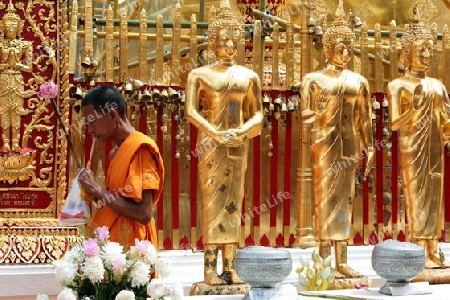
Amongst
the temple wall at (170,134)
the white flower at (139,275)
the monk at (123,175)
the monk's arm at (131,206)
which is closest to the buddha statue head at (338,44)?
the temple wall at (170,134)

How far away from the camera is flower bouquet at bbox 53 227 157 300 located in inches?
120

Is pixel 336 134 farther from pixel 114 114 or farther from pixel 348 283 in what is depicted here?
pixel 114 114


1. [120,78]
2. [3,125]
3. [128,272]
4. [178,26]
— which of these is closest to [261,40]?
[178,26]

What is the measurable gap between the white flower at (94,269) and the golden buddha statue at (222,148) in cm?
248

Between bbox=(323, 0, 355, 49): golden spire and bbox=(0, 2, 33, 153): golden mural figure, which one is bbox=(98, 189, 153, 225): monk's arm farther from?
bbox=(323, 0, 355, 49): golden spire

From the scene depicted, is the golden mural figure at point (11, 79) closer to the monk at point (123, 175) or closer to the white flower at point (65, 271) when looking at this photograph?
the monk at point (123, 175)

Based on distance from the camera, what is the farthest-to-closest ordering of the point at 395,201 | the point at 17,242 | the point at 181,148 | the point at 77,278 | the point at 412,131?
1. the point at 395,201
2. the point at 181,148
3. the point at 412,131
4. the point at 17,242
5. the point at 77,278

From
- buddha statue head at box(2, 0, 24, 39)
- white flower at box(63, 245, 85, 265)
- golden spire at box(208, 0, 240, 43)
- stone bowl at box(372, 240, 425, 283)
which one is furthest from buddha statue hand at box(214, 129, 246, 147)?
white flower at box(63, 245, 85, 265)

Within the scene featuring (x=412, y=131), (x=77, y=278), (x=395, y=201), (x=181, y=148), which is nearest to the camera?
(x=77, y=278)

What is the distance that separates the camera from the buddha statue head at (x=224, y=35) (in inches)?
221

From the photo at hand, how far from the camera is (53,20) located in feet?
19.4

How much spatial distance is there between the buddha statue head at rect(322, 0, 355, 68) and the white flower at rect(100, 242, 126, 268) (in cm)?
316

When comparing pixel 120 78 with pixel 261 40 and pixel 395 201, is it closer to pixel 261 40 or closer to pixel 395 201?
pixel 261 40

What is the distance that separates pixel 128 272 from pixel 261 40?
12.8 ft
